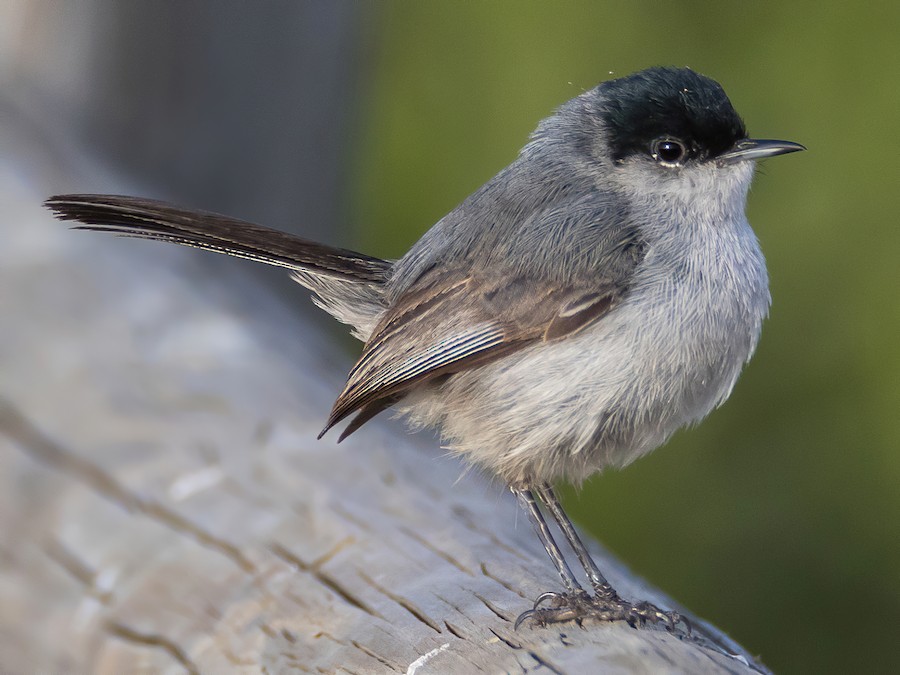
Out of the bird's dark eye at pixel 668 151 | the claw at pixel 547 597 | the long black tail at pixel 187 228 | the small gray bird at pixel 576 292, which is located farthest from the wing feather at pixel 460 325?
the claw at pixel 547 597

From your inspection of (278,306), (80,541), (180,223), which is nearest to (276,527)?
(80,541)

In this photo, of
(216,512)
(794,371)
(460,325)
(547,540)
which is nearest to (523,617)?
(547,540)

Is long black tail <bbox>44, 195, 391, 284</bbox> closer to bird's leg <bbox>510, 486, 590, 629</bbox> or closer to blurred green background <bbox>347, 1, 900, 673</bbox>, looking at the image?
bird's leg <bbox>510, 486, 590, 629</bbox>

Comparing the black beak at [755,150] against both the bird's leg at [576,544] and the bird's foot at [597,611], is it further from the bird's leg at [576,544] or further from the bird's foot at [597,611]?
the bird's foot at [597,611]

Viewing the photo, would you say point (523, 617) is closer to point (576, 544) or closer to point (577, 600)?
point (577, 600)

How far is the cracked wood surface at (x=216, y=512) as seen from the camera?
199cm

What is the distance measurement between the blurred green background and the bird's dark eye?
1.93m

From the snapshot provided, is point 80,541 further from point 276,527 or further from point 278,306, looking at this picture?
point 278,306

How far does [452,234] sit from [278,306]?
119cm

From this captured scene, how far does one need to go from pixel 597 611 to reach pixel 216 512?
951 millimetres

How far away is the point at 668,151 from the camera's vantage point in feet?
8.09

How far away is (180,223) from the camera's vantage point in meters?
2.46

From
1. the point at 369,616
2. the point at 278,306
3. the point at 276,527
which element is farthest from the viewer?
the point at 278,306

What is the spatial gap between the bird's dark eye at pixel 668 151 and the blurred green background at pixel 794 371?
6.33 feet
